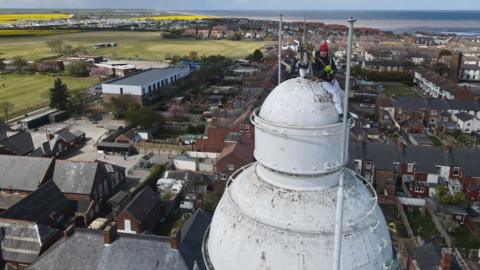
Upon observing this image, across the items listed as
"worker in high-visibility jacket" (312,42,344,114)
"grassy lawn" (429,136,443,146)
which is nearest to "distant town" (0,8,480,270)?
"grassy lawn" (429,136,443,146)

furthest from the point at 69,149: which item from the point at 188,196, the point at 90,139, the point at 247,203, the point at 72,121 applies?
the point at 247,203

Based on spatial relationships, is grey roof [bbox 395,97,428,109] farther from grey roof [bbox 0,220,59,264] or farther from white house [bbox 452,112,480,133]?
grey roof [bbox 0,220,59,264]

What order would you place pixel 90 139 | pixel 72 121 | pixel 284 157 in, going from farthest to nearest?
pixel 72 121 → pixel 90 139 → pixel 284 157

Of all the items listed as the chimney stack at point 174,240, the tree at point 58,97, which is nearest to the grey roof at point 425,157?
the chimney stack at point 174,240

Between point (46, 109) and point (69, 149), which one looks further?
point (46, 109)

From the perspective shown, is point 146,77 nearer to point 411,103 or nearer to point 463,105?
point 411,103

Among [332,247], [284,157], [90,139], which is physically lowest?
[90,139]

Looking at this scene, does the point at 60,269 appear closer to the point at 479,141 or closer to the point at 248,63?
the point at 479,141

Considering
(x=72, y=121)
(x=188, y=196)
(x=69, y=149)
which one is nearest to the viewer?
(x=188, y=196)
